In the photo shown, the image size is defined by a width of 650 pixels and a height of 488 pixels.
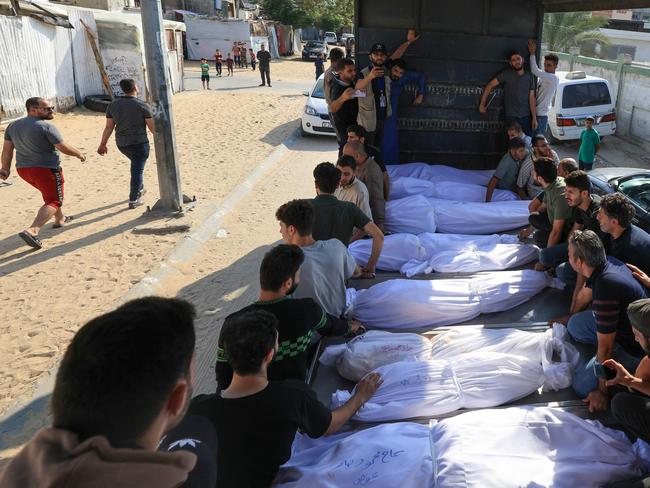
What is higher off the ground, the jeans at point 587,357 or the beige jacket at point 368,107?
the beige jacket at point 368,107

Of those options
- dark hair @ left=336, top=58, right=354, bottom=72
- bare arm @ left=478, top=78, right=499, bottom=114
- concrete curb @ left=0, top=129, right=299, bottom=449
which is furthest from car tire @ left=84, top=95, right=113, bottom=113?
bare arm @ left=478, top=78, right=499, bottom=114

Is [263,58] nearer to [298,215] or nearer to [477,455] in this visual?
[298,215]

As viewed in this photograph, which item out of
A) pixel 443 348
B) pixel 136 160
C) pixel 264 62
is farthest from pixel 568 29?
pixel 443 348

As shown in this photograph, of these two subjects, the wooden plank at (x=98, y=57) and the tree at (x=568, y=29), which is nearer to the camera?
the wooden plank at (x=98, y=57)

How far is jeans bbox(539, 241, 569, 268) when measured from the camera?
170 inches

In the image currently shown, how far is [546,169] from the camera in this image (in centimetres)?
465

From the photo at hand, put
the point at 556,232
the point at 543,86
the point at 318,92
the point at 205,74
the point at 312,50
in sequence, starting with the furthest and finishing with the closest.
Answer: the point at 312,50 → the point at 205,74 → the point at 318,92 → the point at 543,86 → the point at 556,232

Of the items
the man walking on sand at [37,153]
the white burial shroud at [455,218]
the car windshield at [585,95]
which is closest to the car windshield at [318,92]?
the car windshield at [585,95]

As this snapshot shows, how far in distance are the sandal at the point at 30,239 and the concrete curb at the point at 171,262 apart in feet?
4.66

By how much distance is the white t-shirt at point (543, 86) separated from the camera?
6801 millimetres

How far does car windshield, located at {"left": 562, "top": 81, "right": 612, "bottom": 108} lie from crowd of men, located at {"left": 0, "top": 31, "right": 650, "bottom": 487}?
5.82 m

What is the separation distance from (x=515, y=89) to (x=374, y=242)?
365 cm

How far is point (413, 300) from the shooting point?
12.8 feet

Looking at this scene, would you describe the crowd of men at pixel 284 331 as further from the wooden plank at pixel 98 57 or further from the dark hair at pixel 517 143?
the wooden plank at pixel 98 57
